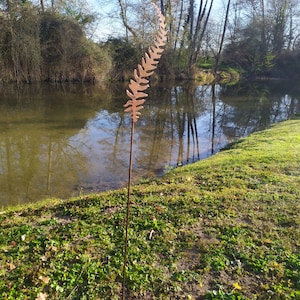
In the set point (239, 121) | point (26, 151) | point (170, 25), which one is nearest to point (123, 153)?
point (26, 151)

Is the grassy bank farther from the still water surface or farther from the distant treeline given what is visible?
the distant treeline

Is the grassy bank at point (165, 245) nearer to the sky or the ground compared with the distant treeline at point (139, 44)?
nearer to the ground

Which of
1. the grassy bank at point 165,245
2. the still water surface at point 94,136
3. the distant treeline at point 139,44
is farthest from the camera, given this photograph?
the distant treeline at point 139,44

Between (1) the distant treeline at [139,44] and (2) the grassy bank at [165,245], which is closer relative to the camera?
(2) the grassy bank at [165,245]

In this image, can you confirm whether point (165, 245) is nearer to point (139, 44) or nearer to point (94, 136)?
point (94, 136)

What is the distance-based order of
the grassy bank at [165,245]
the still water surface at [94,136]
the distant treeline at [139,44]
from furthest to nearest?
the distant treeline at [139,44] → the still water surface at [94,136] → the grassy bank at [165,245]

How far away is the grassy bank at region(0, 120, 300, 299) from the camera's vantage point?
90.8 inches

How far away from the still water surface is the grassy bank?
1.82m

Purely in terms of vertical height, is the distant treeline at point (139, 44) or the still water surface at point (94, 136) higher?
the distant treeline at point (139, 44)

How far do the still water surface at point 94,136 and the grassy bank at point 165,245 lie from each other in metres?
1.82

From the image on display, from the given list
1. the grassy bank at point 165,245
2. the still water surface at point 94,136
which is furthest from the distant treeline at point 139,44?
the grassy bank at point 165,245

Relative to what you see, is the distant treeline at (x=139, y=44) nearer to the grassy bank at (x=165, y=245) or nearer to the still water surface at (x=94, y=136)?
the still water surface at (x=94, y=136)

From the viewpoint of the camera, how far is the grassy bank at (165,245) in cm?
231

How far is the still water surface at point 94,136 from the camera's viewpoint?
18.5 ft
